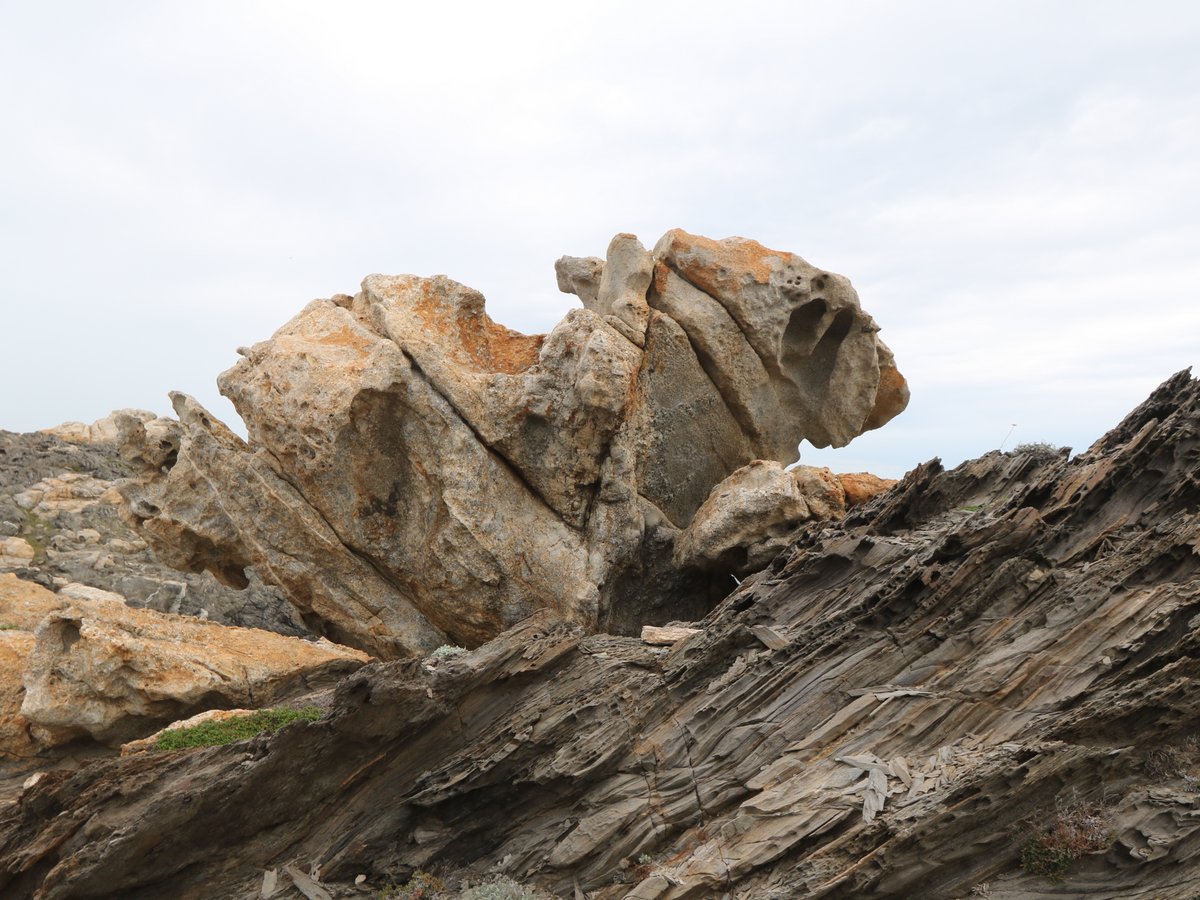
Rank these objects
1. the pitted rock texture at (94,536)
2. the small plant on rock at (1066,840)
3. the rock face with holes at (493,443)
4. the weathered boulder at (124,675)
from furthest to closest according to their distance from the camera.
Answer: the pitted rock texture at (94,536), the rock face with holes at (493,443), the weathered boulder at (124,675), the small plant on rock at (1066,840)

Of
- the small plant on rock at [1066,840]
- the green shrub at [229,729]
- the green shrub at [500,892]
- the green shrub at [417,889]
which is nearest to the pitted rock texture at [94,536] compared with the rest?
the green shrub at [229,729]

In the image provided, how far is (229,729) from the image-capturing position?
20188 mm

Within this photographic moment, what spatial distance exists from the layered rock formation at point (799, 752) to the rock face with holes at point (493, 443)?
5.47 metres

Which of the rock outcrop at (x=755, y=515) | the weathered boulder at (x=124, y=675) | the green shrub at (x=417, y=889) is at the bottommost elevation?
the green shrub at (x=417, y=889)

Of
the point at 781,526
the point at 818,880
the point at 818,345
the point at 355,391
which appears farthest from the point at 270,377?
the point at 818,880

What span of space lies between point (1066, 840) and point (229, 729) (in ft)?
54.6

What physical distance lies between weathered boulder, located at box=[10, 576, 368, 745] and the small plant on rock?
57.3 feet

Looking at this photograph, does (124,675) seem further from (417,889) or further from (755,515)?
(755,515)

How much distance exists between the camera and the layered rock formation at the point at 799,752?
13492 mm

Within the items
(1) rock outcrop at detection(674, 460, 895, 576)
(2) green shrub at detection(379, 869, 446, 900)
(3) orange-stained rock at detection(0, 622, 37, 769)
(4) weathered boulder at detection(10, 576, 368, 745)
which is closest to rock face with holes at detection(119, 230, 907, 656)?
(1) rock outcrop at detection(674, 460, 895, 576)

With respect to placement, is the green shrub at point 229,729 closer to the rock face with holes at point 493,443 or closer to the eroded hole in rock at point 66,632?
the eroded hole in rock at point 66,632

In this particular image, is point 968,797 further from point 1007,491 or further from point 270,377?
point 270,377

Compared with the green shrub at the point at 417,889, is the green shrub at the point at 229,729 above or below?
above

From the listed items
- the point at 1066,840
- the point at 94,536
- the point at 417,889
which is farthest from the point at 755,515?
the point at 94,536
